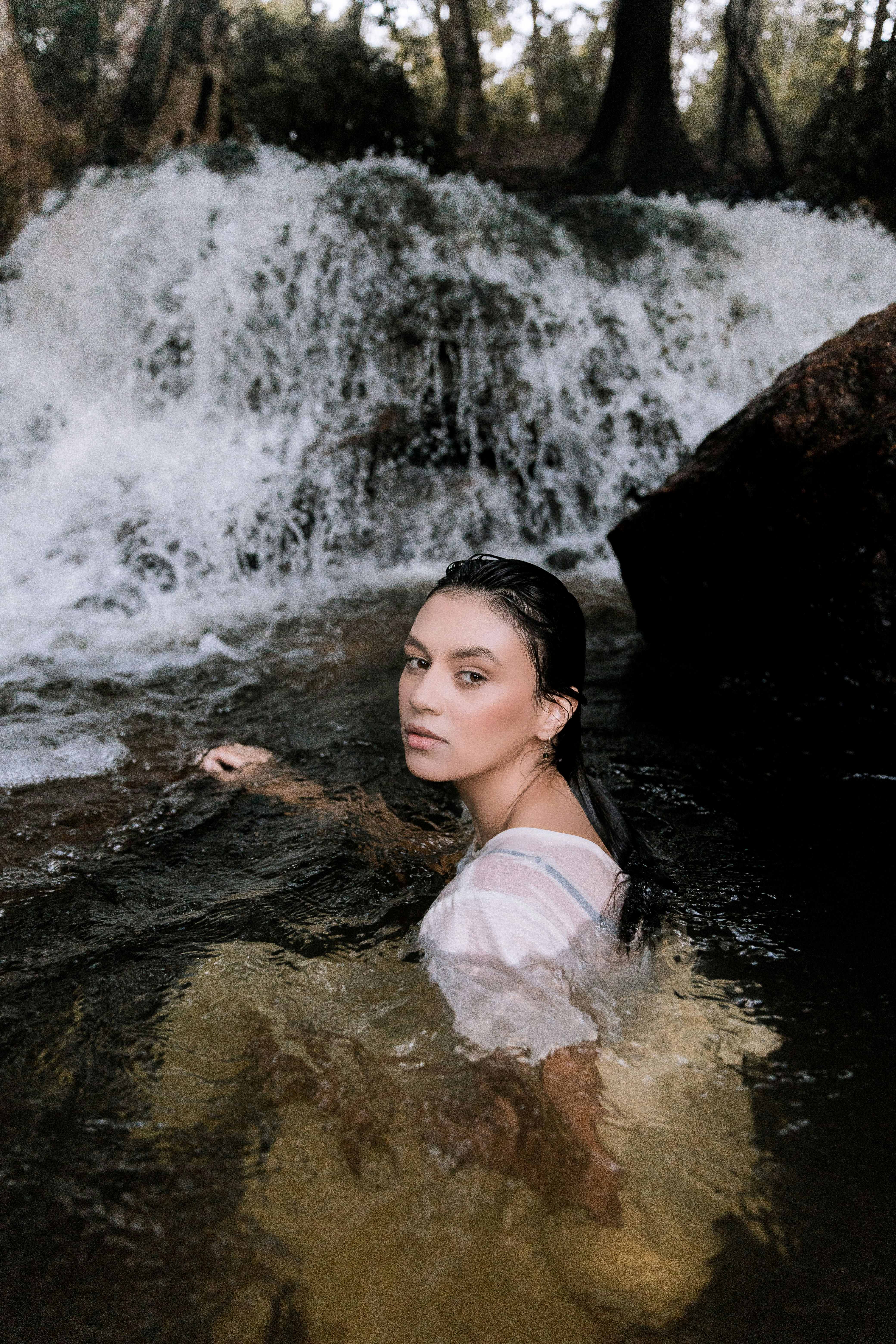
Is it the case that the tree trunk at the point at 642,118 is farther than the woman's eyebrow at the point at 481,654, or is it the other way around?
the tree trunk at the point at 642,118

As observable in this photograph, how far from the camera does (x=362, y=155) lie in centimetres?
1327

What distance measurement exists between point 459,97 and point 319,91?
4.02m

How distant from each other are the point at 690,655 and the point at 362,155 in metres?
11.6

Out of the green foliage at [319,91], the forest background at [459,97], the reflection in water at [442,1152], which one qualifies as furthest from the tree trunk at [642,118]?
the reflection in water at [442,1152]

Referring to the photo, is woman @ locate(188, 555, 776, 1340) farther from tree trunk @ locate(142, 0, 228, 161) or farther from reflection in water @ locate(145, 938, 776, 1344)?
tree trunk @ locate(142, 0, 228, 161)

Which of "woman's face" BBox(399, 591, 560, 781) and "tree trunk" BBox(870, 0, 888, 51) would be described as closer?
"woman's face" BBox(399, 591, 560, 781)

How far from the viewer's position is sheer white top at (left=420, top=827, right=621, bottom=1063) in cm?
187

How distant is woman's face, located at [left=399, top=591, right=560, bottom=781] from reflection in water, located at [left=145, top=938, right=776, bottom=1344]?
540 millimetres

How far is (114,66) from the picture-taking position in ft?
36.6

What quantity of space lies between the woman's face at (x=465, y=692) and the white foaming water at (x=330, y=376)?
4.19m

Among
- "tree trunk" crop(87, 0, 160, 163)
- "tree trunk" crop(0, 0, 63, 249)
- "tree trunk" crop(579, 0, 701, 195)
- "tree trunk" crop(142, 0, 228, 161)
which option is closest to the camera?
"tree trunk" crop(0, 0, 63, 249)

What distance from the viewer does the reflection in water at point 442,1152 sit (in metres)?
1.43

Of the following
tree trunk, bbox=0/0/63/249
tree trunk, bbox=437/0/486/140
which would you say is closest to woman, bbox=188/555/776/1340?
tree trunk, bbox=0/0/63/249

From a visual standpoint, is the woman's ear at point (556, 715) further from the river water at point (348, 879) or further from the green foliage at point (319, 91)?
the green foliage at point (319, 91)
